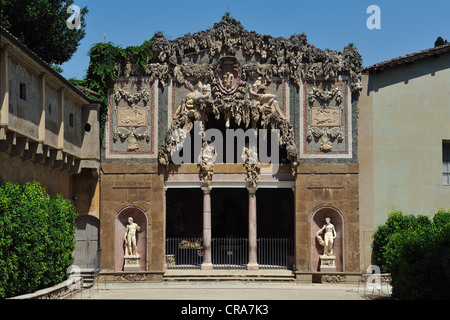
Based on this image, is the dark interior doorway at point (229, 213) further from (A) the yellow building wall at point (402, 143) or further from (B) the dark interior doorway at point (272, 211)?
(A) the yellow building wall at point (402, 143)

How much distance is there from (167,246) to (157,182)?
17.3ft

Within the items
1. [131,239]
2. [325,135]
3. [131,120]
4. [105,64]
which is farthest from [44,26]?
[325,135]

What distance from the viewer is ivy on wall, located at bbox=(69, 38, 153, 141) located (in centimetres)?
3497

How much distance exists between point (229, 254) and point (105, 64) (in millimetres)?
11053

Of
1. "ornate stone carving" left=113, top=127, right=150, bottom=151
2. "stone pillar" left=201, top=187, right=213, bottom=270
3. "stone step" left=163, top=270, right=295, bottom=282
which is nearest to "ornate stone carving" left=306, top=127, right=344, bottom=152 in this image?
"stone pillar" left=201, top=187, right=213, bottom=270

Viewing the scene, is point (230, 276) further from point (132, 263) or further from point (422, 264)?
point (422, 264)

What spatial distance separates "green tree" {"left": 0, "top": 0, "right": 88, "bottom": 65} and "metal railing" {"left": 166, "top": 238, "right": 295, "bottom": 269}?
12.0 m

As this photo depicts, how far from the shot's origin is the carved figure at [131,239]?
34.7 metres

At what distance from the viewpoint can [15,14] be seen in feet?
121

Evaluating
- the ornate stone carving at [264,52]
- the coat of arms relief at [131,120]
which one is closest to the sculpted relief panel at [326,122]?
the ornate stone carving at [264,52]

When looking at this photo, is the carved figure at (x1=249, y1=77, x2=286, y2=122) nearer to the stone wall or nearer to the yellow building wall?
the yellow building wall
